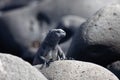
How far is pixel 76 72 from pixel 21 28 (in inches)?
382

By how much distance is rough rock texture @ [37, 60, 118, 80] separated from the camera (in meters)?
9.23

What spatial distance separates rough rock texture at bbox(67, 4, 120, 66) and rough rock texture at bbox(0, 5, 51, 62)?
696cm

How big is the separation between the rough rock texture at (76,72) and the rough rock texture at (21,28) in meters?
8.41

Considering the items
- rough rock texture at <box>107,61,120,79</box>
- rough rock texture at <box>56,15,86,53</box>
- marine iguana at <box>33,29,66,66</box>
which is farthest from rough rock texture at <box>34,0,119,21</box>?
rough rock texture at <box>107,61,120,79</box>

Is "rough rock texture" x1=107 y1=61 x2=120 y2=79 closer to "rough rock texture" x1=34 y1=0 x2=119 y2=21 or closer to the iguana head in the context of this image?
the iguana head

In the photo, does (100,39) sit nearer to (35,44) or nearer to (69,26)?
(69,26)

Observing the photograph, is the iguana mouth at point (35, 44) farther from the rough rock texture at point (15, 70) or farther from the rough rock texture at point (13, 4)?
the rough rock texture at point (15, 70)

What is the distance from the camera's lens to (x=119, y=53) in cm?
1071

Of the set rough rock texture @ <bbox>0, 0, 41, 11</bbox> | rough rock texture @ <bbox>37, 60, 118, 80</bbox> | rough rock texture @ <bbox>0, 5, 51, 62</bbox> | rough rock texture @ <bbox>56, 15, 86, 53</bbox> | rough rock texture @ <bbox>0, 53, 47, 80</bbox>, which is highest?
rough rock texture @ <bbox>0, 53, 47, 80</bbox>

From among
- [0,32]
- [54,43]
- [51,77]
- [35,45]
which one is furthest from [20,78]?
[0,32]

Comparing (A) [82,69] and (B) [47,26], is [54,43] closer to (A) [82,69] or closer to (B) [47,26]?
(A) [82,69]

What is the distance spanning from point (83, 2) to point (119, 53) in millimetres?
7247

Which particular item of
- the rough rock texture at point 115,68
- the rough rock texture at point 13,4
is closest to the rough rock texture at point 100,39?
the rough rock texture at point 115,68

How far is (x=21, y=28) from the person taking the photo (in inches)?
743
